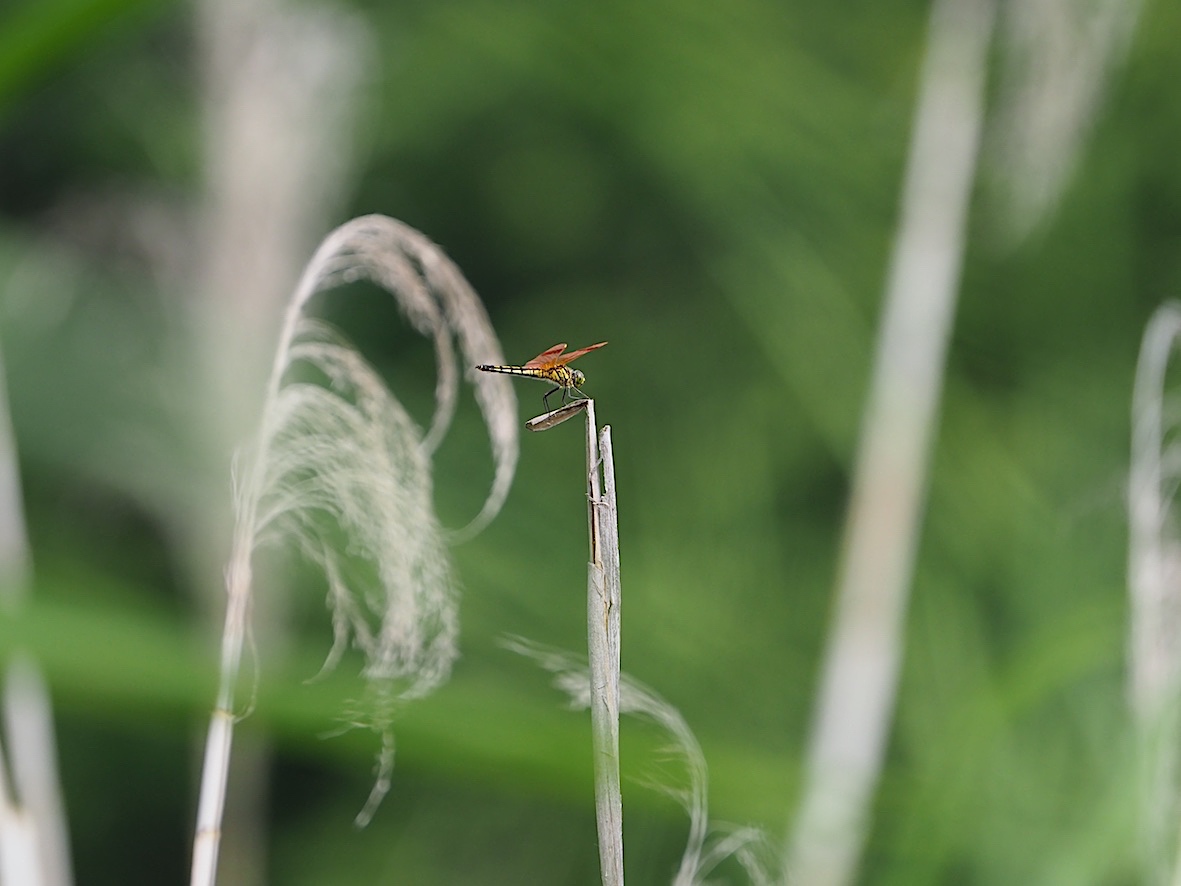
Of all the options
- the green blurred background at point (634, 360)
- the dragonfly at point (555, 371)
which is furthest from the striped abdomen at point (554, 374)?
the green blurred background at point (634, 360)

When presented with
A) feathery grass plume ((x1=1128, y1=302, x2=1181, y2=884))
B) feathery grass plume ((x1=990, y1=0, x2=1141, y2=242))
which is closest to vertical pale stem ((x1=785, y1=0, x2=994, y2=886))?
feathery grass plume ((x1=990, y1=0, x2=1141, y2=242))

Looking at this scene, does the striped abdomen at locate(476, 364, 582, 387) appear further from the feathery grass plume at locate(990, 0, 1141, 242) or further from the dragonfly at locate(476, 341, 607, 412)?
the feathery grass plume at locate(990, 0, 1141, 242)

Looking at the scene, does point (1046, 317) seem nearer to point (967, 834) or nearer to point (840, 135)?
point (840, 135)

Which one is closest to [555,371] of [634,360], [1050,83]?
[1050,83]

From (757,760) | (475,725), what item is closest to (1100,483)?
(757,760)

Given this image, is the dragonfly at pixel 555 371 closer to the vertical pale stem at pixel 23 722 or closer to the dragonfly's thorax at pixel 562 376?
the dragonfly's thorax at pixel 562 376

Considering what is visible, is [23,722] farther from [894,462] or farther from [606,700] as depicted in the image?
[894,462]
